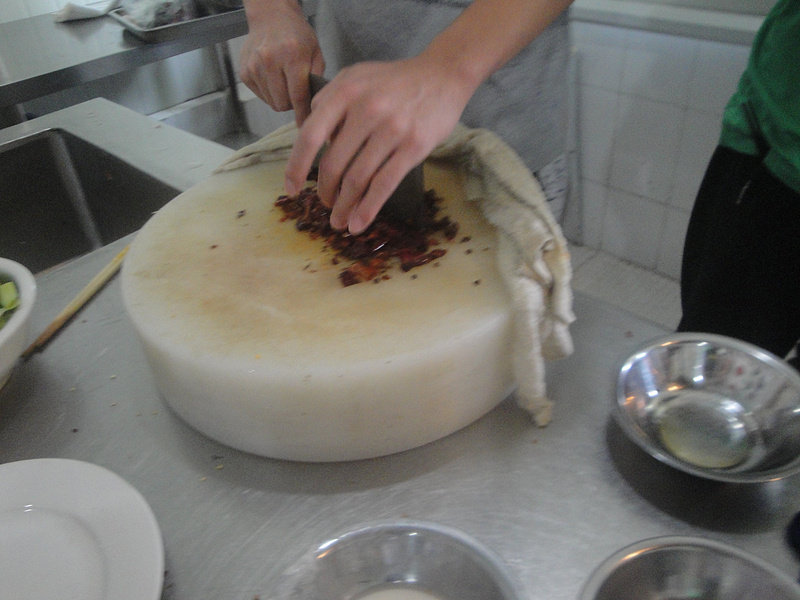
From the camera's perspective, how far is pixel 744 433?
1.74 feet

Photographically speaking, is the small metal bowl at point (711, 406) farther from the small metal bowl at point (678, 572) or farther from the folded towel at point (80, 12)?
the folded towel at point (80, 12)

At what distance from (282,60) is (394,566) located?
563mm

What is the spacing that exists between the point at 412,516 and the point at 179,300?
30cm

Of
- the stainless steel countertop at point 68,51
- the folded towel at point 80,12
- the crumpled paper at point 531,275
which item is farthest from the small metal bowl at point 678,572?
the folded towel at point 80,12

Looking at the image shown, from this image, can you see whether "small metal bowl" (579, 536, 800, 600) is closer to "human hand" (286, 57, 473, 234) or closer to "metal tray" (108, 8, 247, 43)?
"human hand" (286, 57, 473, 234)

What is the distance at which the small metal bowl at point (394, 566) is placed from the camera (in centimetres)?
49

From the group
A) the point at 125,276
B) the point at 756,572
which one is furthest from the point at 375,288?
the point at 756,572

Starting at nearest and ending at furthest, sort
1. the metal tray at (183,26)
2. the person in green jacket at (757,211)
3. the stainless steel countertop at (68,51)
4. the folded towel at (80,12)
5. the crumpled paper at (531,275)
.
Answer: the crumpled paper at (531,275)
the person in green jacket at (757,211)
the stainless steel countertop at (68,51)
the metal tray at (183,26)
the folded towel at (80,12)

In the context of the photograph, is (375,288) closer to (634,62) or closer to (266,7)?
(266,7)

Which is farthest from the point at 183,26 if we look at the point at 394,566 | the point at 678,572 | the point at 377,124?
the point at 678,572

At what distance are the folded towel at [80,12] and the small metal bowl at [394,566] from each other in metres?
1.78

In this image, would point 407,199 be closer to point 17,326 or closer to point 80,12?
point 17,326

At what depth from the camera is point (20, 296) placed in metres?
0.65

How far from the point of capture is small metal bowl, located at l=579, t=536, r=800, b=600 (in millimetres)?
443
